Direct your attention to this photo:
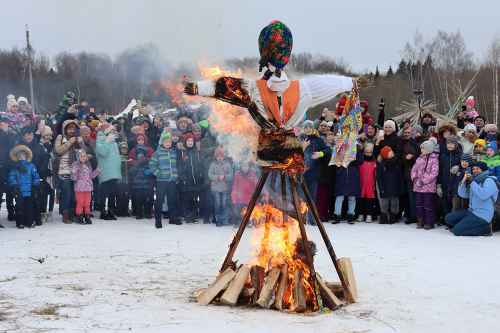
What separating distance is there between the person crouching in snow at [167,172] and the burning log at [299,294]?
5.25m

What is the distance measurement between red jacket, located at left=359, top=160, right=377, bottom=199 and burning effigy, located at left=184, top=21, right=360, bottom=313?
17.3 ft

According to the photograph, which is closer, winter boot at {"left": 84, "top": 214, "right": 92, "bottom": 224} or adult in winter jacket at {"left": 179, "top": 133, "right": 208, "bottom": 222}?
winter boot at {"left": 84, "top": 214, "right": 92, "bottom": 224}

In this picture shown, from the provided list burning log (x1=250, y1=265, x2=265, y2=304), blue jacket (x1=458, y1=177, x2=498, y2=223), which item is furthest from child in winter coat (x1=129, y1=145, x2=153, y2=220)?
burning log (x1=250, y1=265, x2=265, y2=304)

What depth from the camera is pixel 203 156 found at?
10.8 metres

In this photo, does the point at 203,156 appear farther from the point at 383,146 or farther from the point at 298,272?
the point at 298,272

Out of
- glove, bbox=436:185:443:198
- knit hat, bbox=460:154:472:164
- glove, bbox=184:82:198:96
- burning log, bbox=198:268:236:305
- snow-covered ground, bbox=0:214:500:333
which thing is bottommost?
snow-covered ground, bbox=0:214:500:333

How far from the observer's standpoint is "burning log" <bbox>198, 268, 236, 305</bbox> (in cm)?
542

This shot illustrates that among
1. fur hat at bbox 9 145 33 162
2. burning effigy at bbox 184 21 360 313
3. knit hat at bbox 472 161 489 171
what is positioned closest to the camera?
burning effigy at bbox 184 21 360 313

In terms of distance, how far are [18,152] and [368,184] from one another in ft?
19.8

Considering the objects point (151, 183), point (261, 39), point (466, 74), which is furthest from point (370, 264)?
point (466, 74)

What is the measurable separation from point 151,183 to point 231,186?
1.56m

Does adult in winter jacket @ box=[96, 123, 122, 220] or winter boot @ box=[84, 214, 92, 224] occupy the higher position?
adult in winter jacket @ box=[96, 123, 122, 220]

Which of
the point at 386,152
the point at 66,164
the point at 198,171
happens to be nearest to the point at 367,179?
the point at 386,152

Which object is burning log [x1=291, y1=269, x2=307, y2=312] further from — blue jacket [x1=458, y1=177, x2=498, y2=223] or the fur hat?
the fur hat
